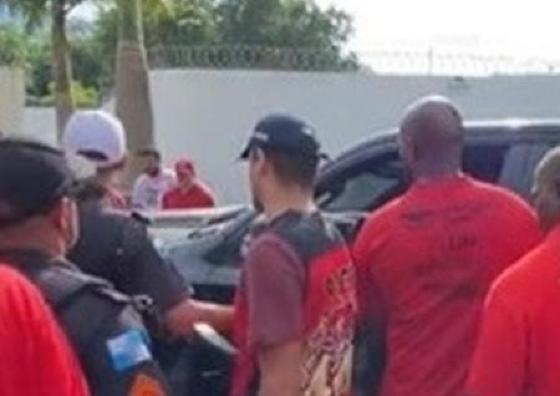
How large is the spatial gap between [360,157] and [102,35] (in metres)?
35.1

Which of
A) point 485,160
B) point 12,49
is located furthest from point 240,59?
point 485,160

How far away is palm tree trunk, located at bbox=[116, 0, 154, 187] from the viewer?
2389cm

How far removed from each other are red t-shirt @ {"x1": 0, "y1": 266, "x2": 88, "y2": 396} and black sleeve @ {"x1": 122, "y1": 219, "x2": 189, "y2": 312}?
1.73 meters

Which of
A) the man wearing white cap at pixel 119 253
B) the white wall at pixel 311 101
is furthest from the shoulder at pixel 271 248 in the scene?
the white wall at pixel 311 101

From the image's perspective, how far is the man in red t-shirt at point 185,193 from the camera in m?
14.7

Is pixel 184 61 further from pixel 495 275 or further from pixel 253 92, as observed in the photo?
pixel 495 275

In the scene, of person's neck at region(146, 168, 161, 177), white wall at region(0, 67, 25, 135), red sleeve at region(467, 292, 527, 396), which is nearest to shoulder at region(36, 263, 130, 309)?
red sleeve at region(467, 292, 527, 396)

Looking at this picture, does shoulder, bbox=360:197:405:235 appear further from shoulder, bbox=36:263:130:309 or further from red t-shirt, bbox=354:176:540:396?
shoulder, bbox=36:263:130:309

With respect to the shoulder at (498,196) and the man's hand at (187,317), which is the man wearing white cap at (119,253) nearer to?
the man's hand at (187,317)

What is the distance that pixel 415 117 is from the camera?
5465 mm

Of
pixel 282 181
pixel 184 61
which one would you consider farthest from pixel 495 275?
pixel 184 61

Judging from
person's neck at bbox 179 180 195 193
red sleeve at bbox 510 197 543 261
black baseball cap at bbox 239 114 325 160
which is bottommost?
person's neck at bbox 179 180 195 193

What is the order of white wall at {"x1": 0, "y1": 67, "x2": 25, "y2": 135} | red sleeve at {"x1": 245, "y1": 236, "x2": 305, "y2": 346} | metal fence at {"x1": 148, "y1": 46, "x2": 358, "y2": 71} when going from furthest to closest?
white wall at {"x1": 0, "y1": 67, "x2": 25, "y2": 135}
metal fence at {"x1": 148, "y1": 46, "x2": 358, "y2": 71}
red sleeve at {"x1": 245, "y1": 236, "x2": 305, "y2": 346}

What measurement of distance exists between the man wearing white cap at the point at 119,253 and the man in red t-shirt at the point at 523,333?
116 cm
